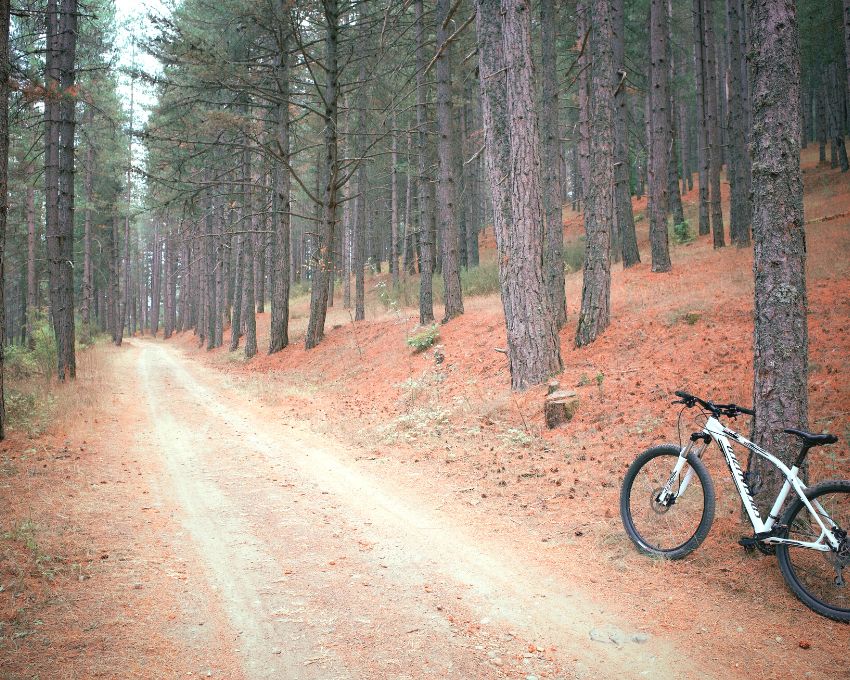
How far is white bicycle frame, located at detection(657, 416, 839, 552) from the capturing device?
370 centimetres

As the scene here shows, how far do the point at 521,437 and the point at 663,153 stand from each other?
12.7 m

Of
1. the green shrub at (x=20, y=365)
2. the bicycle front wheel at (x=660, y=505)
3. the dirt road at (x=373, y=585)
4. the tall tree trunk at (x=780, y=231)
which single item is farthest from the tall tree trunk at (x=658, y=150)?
the green shrub at (x=20, y=365)

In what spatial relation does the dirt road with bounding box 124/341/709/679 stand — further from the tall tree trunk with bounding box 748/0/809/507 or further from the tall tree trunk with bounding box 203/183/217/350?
the tall tree trunk with bounding box 203/183/217/350

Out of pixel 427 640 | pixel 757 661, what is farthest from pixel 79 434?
pixel 757 661

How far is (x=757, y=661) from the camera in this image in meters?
3.16

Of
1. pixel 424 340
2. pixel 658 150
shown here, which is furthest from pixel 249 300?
pixel 658 150

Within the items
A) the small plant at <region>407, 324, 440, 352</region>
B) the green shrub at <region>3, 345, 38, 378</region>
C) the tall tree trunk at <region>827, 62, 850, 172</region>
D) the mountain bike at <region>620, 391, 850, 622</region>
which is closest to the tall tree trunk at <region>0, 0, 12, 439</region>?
the green shrub at <region>3, 345, 38, 378</region>

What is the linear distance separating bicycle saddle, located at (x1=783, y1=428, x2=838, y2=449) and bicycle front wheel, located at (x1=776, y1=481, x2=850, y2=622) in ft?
0.94

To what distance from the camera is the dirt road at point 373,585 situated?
3.11m

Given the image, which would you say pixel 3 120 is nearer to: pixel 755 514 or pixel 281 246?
pixel 755 514

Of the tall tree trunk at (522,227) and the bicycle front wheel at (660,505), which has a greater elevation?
the tall tree trunk at (522,227)

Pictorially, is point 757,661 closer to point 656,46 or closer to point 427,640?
point 427,640

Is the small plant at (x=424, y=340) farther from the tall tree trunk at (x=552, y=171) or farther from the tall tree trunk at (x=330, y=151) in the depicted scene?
the tall tree trunk at (x=330, y=151)

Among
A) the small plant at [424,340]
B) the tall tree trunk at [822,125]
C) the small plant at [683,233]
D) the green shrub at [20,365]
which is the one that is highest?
the tall tree trunk at [822,125]
